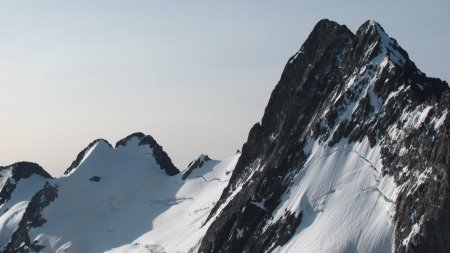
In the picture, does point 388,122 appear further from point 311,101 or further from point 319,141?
point 311,101

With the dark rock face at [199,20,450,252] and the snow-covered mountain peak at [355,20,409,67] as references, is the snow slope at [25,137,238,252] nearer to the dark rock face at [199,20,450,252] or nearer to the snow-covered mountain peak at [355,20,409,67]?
the dark rock face at [199,20,450,252]

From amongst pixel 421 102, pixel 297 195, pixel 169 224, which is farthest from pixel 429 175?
pixel 169 224

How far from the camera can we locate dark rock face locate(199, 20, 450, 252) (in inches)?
3834

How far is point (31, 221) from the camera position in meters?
189

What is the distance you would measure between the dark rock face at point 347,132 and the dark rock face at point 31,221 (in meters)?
52.0

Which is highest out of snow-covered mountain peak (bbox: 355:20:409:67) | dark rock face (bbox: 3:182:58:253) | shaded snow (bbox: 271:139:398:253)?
snow-covered mountain peak (bbox: 355:20:409:67)

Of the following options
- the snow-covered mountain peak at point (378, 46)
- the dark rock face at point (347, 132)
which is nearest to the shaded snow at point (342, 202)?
the dark rock face at point (347, 132)

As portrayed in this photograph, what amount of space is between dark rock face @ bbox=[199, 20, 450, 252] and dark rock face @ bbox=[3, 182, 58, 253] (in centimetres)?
5198

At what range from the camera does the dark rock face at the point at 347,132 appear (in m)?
97.4

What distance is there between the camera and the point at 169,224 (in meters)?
173

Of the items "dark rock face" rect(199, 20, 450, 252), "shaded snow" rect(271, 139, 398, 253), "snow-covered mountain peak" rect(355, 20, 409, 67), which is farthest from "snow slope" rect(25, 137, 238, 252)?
"snow-covered mountain peak" rect(355, 20, 409, 67)

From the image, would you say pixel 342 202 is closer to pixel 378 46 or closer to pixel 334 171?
pixel 334 171

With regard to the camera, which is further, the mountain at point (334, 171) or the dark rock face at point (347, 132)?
the mountain at point (334, 171)

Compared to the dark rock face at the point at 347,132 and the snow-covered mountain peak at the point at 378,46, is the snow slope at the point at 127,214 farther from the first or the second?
the snow-covered mountain peak at the point at 378,46
